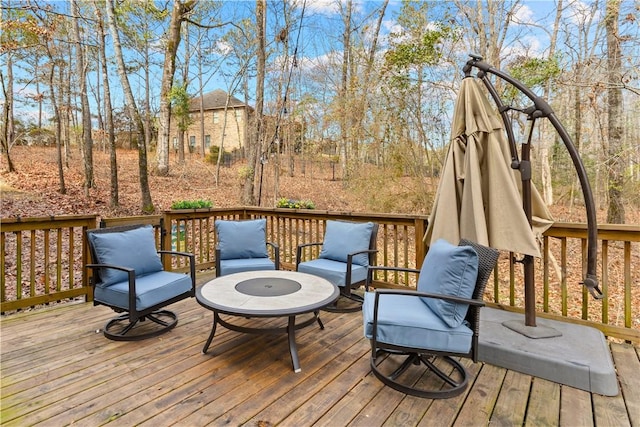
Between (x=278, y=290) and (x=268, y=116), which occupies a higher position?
(x=268, y=116)

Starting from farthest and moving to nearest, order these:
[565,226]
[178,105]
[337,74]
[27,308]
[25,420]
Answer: [178,105] < [337,74] < [27,308] < [565,226] < [25,420]

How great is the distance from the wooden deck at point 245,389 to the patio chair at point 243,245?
1.13 m

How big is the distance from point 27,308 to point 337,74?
916 cm

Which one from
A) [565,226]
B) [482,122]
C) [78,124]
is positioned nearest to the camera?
[482,122]

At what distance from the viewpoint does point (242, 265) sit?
3.78 metres

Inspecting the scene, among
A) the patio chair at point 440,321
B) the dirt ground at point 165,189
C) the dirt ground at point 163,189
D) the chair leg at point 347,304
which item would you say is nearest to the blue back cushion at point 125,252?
the chair leg at point 347,304

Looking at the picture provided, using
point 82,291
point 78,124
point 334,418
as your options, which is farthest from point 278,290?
point 78,124

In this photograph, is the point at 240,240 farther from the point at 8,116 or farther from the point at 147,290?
the point at 8,116

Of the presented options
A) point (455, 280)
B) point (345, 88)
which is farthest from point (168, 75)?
point (455, 280)

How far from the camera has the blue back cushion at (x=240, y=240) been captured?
405 centimetres

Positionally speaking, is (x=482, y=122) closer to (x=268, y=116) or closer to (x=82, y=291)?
(x=82, y=291)

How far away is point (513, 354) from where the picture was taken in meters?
2.39

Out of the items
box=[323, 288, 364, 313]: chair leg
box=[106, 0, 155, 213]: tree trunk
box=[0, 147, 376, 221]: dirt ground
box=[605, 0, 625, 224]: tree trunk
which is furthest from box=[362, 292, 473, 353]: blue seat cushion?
box=[106, 0, 155, 213]: tree trunk

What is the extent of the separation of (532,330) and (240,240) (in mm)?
3079
